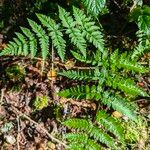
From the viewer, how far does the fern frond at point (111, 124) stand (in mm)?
3193

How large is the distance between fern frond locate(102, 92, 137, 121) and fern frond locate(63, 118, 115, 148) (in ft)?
0.84

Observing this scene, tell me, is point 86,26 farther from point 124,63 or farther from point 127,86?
point 127,86

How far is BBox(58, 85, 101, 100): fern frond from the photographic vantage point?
3318 millimetres

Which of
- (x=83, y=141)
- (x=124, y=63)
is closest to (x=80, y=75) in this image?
(x=124, y=63)

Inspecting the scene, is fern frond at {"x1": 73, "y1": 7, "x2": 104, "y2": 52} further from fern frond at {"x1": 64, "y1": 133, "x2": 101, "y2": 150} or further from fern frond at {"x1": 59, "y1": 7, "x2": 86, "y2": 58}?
fern frond at {"x1": 64, "y1": 133, "x2": 101, "y2": 150}

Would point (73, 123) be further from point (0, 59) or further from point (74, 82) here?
point (0, 59)

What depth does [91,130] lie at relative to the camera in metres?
3.23

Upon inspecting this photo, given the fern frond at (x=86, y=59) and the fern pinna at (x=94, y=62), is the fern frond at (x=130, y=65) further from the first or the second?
the fern frond at (x=86, y=59)

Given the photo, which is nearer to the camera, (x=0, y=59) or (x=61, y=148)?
(x=61, y=148)

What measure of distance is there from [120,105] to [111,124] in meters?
0.20

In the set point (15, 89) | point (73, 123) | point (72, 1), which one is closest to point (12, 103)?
point (15, 89)

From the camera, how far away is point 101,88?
341 cm

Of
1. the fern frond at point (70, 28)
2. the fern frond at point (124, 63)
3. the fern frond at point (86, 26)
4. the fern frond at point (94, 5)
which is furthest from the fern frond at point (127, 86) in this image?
the fern frond at point (94, 5)

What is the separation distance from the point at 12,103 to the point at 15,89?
157 millimetres
